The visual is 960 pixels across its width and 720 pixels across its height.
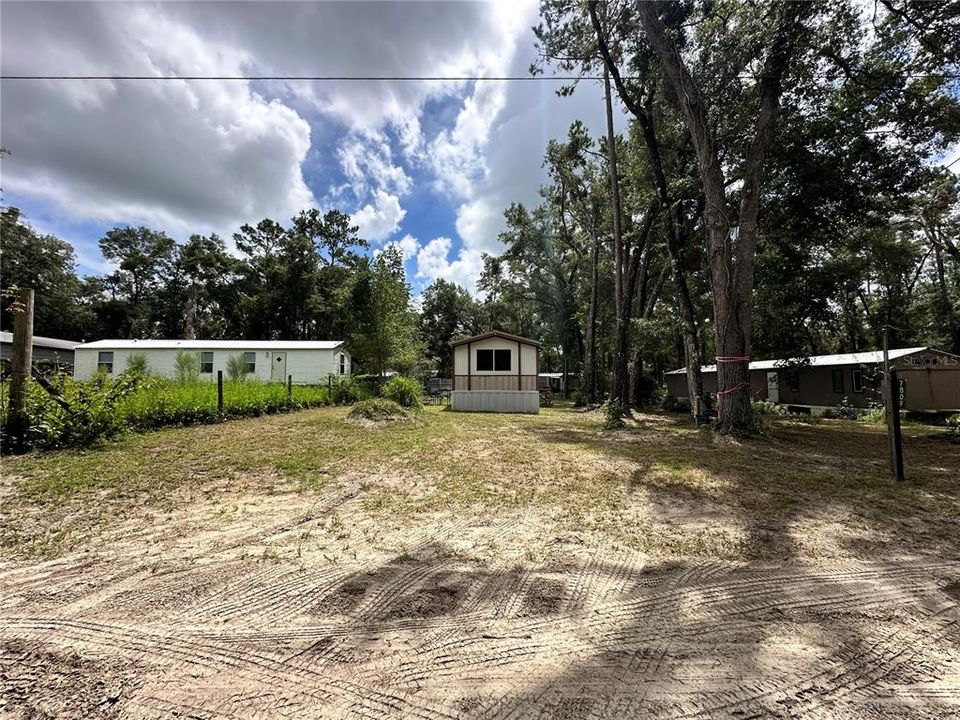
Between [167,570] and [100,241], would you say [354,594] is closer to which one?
[167,570]

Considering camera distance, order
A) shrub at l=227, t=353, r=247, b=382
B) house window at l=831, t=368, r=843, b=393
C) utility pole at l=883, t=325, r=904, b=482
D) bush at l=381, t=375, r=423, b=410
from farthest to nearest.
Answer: shrub at l=227, t=353, r=247, b=382 < house window at l=831, t=368, r=843, b=393 < bush at l=381, t=375, r=423, b=410 < utility pole at l=883, t=325, r=904, b=482

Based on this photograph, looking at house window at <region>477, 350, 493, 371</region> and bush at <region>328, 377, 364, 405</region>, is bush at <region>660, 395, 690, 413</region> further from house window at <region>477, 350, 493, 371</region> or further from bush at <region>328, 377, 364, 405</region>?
bush at <region>328, 377, 364, 405</region>

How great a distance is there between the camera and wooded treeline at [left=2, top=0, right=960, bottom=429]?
8344mm

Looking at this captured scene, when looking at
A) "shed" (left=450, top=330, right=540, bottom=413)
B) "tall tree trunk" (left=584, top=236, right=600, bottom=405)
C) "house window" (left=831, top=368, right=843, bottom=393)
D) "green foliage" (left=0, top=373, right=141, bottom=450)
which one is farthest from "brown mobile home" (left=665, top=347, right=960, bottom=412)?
"green foliage" (left=0, top=373, right=141, bottom=450)

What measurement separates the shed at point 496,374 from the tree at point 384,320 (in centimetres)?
448

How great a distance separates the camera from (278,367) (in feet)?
68.3

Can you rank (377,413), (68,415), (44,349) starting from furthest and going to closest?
(44,349), (377,413), (68,415)

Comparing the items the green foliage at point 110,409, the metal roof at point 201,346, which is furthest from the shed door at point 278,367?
the green foliage at point 110,409

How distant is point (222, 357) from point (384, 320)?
890cm

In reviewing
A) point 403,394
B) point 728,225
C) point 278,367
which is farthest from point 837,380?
point 278,367

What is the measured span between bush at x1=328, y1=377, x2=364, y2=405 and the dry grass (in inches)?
282

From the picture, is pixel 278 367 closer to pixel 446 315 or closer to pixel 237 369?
pixel 237 369

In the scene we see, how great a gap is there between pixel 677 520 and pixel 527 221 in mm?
23877

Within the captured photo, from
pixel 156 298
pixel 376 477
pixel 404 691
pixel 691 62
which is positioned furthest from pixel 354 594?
pixel 156 298
